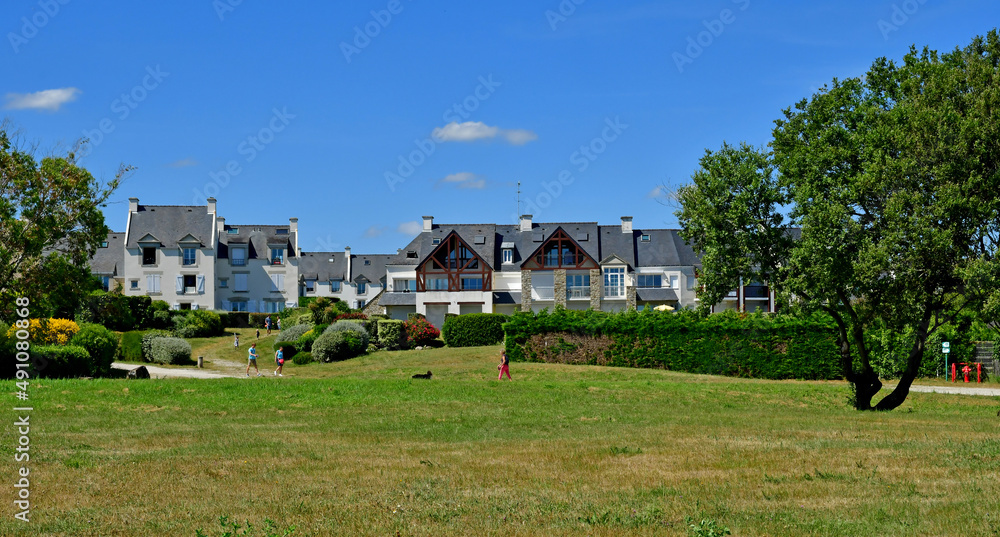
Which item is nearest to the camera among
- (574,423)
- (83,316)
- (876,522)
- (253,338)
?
(876,522)

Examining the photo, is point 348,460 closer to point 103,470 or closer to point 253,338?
point 103,470

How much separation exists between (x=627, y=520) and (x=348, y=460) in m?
5.33

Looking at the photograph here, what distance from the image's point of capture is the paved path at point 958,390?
29820 mm

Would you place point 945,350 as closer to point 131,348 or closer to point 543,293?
point 543,293

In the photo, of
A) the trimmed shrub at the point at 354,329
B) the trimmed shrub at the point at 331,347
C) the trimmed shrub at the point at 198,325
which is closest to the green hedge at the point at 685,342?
the trimmed shrub at the point at 331,347

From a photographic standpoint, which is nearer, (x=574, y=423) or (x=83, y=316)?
(x=574, y=423)

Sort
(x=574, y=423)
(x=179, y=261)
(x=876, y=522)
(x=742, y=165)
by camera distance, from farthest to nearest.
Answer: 1. (x=179, y=261)
2. (x=742, y=165)
3. (x=574, y=423)
4. (x=876, y=522)

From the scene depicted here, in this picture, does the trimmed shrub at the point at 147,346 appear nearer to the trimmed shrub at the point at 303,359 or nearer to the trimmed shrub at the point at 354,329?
the trimmed shrub at the point at 303,359

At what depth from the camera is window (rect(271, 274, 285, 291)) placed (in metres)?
80.6

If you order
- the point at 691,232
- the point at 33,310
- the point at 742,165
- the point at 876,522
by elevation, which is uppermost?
the point at 742,165

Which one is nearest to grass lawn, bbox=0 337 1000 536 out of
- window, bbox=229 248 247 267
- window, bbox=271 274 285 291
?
window, bbox=271 274 285 291

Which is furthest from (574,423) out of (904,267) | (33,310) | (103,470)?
(33,310)

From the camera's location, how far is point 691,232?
69.3 ft

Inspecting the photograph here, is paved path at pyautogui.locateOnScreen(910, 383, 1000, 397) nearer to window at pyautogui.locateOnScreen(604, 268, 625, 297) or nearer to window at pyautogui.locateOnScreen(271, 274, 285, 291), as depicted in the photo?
window at pyautogui.locateOnScreen(604, 268, 625, 297)
